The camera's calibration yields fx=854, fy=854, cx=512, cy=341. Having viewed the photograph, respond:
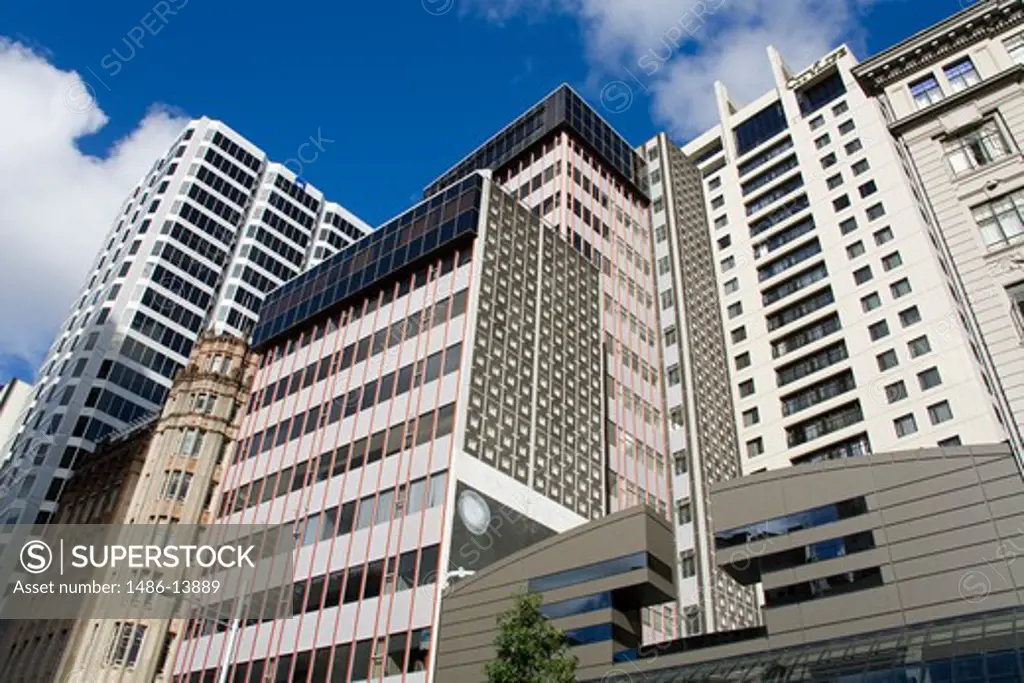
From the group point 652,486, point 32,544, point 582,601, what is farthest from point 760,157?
point 32,544

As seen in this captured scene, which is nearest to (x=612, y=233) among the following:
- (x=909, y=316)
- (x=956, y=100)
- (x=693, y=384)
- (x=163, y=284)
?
(x=693, y=384)

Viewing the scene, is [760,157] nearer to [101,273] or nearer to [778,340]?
[778,340]

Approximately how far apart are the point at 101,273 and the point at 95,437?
28.0m

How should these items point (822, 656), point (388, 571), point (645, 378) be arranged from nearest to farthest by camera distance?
point (822, 656), point (388, 571), point (645, 378)

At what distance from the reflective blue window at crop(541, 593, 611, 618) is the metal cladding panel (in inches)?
1054

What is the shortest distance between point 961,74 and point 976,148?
7672 mm

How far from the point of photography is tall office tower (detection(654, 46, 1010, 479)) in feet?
184

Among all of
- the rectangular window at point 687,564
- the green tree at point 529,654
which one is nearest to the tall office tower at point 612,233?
the rectangular window at point 687,564

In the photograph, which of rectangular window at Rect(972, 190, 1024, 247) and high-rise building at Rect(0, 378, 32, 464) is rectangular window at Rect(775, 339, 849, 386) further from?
high-rise building at Rect(0, 378, 32, 464)

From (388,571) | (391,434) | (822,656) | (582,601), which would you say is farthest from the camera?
(391,434)

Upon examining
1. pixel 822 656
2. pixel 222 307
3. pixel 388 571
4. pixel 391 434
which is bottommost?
pixel 822 656

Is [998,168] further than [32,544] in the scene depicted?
No

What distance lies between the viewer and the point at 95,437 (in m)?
82.9

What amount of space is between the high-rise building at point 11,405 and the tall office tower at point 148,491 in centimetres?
3521
